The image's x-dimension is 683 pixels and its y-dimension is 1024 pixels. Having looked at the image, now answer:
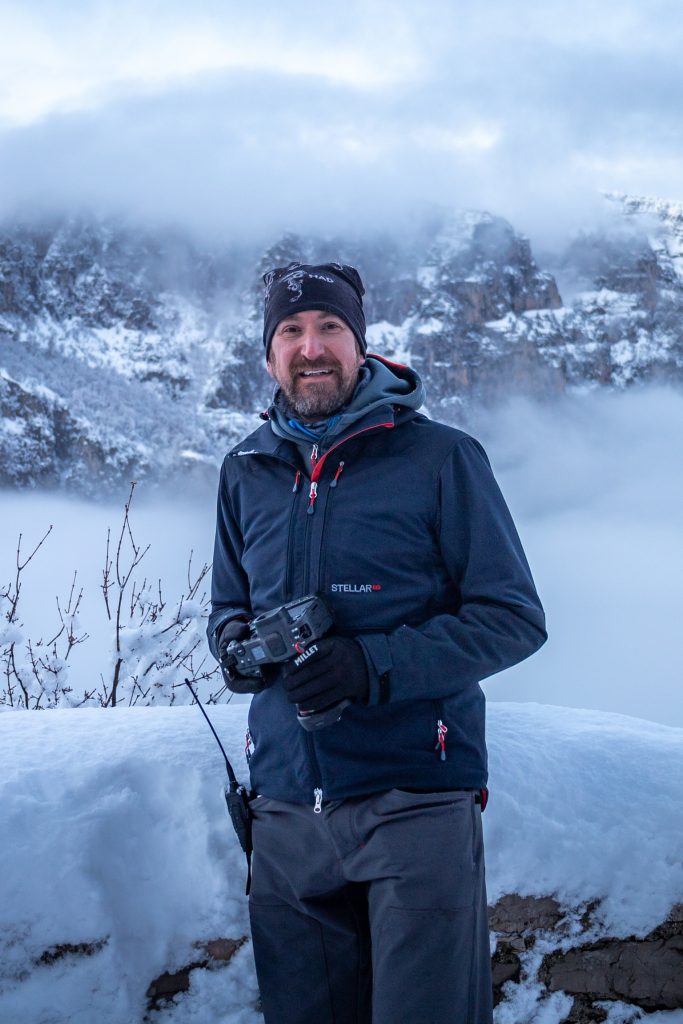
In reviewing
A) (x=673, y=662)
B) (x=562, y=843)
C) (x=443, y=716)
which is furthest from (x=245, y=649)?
(x=673, y=662)

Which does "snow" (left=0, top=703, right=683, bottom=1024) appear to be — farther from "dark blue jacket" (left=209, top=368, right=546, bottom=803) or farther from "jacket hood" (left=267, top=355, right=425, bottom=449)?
"jacket hood" (left=267, top=355, right=425, bottom=449)

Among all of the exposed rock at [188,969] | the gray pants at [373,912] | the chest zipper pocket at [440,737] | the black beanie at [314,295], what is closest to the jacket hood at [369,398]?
the black beanie at [314,295]

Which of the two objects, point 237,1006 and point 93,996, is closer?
point 93,996

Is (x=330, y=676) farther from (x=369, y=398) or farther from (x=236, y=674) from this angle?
(x=369, y=398)

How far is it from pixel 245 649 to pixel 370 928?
0.79m

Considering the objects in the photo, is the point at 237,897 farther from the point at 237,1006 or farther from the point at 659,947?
the point at 659,947

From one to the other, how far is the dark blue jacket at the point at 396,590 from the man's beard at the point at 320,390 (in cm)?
12

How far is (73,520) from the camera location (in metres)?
189

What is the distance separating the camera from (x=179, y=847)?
8.71ft

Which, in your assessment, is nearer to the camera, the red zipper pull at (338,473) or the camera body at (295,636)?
the camera body at (295,636)

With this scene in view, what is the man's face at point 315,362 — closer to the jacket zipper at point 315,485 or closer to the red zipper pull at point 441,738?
the jacket zipper at point 315,485

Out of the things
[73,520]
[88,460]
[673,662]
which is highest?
[88,460]

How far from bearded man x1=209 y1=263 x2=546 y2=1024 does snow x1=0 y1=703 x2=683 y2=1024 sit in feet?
0.84

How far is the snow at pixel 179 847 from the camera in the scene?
245 centimetres
